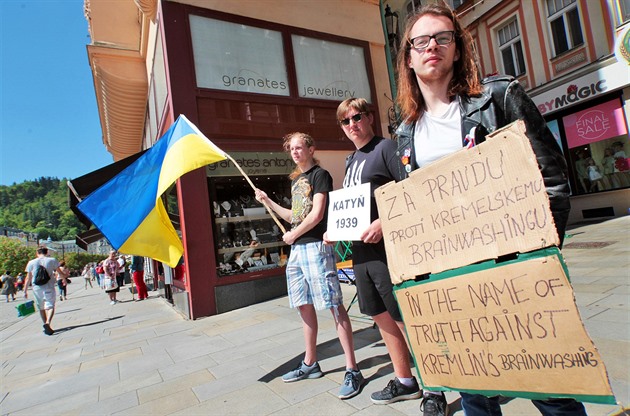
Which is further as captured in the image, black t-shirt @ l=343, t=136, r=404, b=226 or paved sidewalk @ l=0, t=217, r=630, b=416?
paved sidewalk @ l=0, t=217, r=630, b=416

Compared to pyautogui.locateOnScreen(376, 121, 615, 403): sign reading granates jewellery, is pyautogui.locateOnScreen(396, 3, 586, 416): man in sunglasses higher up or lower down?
higher up

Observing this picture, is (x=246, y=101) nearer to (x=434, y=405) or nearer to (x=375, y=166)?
(x=375, y=166)

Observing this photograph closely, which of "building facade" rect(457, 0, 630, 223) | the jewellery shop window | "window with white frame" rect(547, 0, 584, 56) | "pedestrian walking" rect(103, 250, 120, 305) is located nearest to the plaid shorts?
the jewellery shop window

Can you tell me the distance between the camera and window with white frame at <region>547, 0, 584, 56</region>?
12859 mm

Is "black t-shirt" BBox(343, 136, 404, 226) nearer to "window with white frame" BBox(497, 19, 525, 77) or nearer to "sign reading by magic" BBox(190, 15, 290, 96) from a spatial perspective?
"sign reading by magic" BBox(190, 15, 290, 96)

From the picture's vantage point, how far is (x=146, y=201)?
361 centimetres

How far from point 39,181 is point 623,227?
17704cm

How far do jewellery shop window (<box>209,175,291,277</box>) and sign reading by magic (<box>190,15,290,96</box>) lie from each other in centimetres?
193

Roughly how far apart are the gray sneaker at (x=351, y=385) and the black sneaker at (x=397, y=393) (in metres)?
0.24

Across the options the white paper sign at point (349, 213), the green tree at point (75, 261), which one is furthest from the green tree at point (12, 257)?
the white paper sign at point (349, 213)

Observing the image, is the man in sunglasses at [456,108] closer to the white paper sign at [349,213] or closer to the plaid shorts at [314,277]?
the white paper sign at [349,213]

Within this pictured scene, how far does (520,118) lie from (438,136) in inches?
13.4

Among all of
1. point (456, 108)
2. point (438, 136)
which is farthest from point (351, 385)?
point (456, 108)

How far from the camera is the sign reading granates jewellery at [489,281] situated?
1.19 metres
